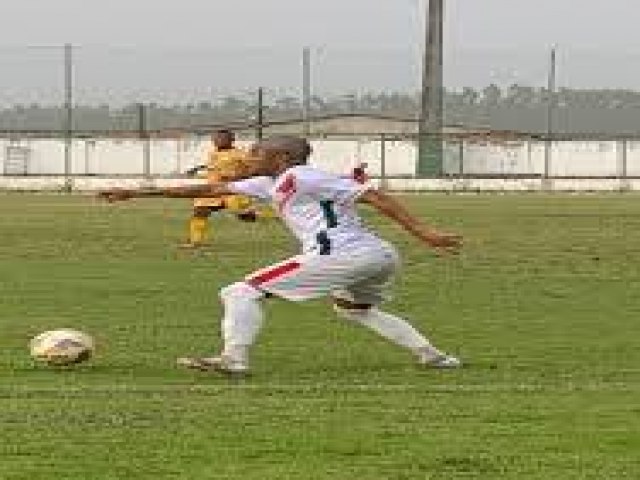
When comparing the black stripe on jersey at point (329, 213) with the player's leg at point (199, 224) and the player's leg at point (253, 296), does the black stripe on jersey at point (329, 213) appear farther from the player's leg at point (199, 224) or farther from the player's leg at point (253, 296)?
the player's leg at point (199, 224)

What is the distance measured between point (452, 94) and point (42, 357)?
57.7 m

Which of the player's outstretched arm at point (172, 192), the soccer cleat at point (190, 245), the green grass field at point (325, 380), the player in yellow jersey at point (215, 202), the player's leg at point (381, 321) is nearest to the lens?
the green grass field at point (325, 380)

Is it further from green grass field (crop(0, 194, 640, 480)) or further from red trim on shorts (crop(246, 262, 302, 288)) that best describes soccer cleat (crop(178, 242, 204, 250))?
red trim on shorts (crop(246, 262, 302, 288))

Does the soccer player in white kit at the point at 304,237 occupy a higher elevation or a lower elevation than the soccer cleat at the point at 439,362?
higher

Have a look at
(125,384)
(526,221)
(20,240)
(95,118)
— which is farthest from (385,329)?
(95,118)

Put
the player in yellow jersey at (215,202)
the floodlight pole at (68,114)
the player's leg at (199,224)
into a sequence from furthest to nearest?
the floodlight pole at (68,114)
the player's leg at (199,224)
the player in yellow jersey at (215,202)

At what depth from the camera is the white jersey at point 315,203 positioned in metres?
12.2

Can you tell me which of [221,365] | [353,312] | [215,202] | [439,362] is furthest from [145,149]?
[221,365]

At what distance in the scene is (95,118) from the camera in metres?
66.9

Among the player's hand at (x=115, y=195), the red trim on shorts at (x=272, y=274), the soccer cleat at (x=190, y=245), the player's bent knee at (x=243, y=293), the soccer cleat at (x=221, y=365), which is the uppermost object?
the player's hand at (x=115, y=195)

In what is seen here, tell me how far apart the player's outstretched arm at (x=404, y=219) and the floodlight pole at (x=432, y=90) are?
50.3m

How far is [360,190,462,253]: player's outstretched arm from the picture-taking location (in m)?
12.2

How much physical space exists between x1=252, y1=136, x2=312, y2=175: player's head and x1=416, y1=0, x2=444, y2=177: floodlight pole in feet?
164

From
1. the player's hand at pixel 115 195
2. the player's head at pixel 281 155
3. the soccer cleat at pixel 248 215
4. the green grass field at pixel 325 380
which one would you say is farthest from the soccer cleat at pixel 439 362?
the soccer cleat at pixel 248 215
